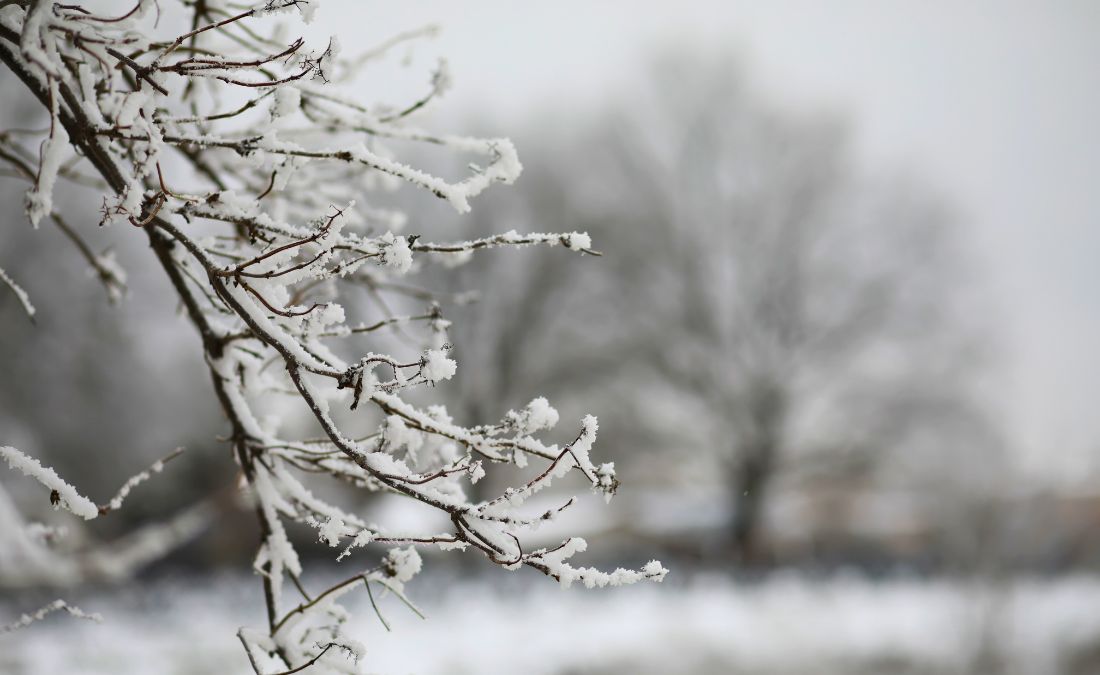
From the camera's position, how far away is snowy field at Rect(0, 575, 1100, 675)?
8.60 meters

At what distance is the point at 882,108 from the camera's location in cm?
2005

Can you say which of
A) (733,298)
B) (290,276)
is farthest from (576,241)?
(733,298)

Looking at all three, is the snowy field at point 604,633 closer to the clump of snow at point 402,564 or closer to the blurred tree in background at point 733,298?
the blurred tree in background at point 733,298

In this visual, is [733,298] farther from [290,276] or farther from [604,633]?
[290,276]

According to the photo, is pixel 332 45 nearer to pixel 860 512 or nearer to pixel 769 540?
pixel 769 540

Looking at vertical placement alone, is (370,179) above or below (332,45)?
above

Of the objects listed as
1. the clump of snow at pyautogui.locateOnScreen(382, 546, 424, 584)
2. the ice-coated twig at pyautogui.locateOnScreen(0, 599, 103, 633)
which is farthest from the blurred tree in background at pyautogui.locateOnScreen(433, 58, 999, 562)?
the clump of snow at pyautogui.locateOnScreen(382, 546, 424, 584)

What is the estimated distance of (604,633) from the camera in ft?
34.7

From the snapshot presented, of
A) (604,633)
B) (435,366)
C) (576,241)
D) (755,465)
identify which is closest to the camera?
(435,366)

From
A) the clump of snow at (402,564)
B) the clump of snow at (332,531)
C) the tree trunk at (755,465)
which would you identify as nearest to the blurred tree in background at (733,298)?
the tree trunk at (755,465)

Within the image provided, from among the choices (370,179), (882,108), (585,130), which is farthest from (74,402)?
(882,108)

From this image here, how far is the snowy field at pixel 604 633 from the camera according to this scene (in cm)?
860

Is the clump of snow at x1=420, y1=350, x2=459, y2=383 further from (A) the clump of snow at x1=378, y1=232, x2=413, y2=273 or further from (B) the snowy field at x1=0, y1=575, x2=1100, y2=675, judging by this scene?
(B) the snowy field at x1=0, y1=575, x2=1100, y2=675

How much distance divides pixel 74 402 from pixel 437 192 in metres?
17.2
